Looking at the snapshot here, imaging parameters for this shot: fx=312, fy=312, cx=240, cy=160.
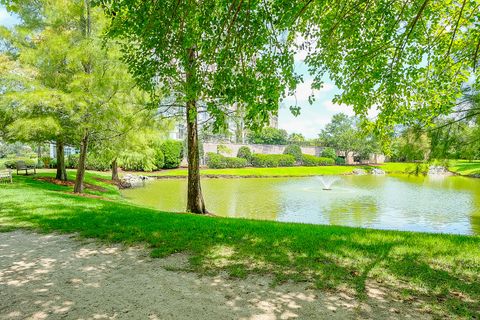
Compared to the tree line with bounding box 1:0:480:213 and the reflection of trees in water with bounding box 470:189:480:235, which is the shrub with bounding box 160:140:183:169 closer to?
the tree line with bounding box 1:0:480:213

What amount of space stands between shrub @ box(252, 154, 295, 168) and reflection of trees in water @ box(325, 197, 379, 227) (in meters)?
25.6

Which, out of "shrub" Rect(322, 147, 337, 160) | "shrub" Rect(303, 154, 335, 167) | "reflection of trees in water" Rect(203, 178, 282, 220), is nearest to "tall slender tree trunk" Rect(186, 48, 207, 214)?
"reflection of trees in water" Rect(203, 178, 282, 220)

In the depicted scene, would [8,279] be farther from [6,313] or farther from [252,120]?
[252,120]

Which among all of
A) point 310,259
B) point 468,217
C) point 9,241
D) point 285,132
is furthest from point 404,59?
point 285,132

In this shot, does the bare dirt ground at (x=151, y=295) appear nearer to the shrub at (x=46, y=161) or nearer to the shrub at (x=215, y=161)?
the shrub at (x=46, y=161)

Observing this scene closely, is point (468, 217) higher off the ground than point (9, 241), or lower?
lower

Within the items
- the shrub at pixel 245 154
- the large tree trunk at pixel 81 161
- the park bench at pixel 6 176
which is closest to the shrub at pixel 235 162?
the shrub at pixel 245 154

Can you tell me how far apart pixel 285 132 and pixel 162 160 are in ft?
179

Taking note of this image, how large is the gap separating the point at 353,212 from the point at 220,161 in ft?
82.6

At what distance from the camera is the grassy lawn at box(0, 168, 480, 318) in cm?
357

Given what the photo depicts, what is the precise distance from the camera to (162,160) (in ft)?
108

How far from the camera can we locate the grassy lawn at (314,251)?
3.57 metres

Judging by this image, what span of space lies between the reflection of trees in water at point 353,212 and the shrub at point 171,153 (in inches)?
865

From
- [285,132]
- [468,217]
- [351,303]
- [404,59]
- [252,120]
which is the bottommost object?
[468,217]
